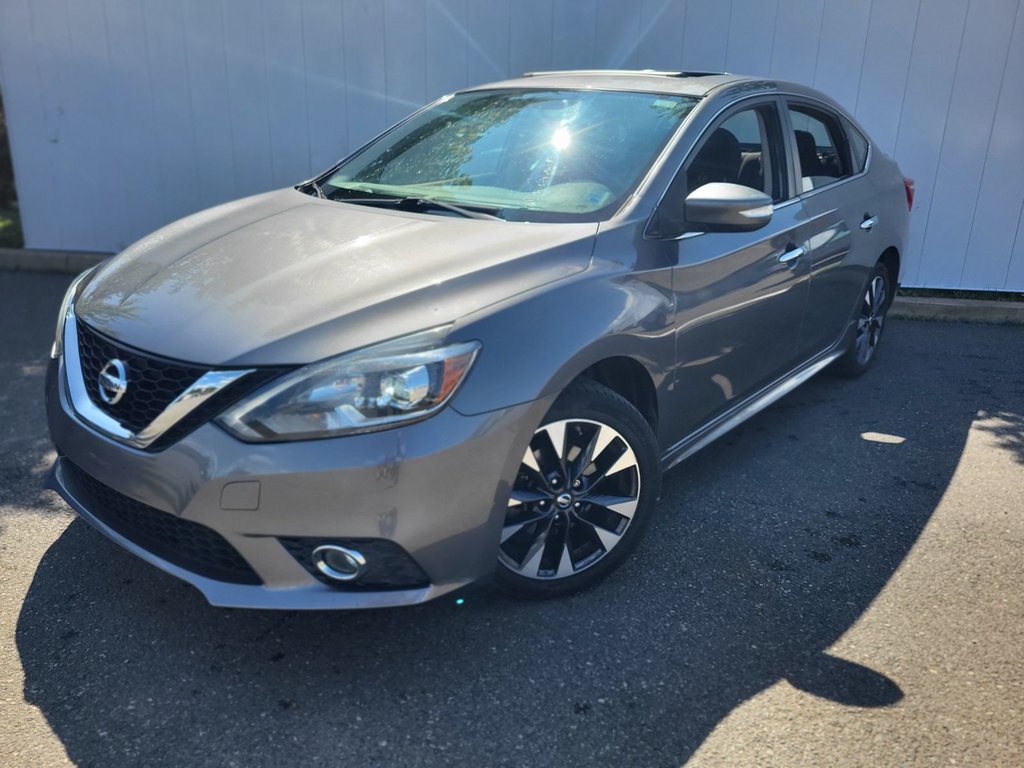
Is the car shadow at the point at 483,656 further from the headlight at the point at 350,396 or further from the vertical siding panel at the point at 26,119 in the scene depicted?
the vertical siding panel at the point at 26,119

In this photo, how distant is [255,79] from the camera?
6738 mm

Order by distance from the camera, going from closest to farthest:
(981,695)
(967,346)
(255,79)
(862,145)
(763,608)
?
(981,695) → (763,608) → (862,145) → (967,346) → (255,79)

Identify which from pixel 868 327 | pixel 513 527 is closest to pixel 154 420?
pixel 513 527

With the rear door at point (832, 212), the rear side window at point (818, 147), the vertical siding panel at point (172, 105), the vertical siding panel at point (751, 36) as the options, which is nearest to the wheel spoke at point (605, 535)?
the rear door at point (832, 212)

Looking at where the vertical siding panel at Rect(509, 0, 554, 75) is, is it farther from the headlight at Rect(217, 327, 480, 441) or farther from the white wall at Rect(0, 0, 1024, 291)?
the headlight at Rect(217, 327, 480, 441)

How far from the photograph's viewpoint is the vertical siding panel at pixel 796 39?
6.17 m

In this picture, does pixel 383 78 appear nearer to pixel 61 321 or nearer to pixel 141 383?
pixel 61 321

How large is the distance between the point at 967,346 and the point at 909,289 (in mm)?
971

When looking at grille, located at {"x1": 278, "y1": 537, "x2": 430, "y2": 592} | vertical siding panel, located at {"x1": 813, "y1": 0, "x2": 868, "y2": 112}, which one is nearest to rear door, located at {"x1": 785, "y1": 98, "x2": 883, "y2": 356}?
vertical siding panel, located at {"x1": 813, "y1": 0, "x2": 868, "y2": 112}

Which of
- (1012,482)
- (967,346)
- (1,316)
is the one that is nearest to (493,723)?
(1012,482)

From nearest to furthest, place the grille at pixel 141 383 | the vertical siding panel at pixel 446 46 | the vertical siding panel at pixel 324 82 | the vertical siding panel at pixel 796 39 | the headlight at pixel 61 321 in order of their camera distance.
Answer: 1. the grille at pixel 141 383
2. the headlight at pixel 61 321
3. the vertical siding panel at pixel 796 39
4. the vertical siding panel at pixel 446 46
5. the vertical siding panel at pixel 324 82

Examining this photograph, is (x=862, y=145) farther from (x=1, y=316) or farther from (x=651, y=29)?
(x=1, y=316)

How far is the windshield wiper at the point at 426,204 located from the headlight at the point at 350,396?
93 centimetres

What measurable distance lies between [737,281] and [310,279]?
1.64 m
